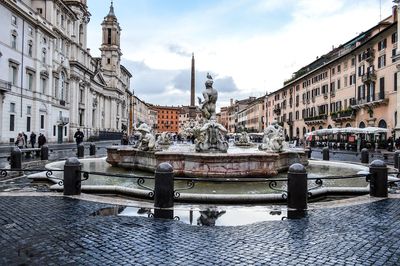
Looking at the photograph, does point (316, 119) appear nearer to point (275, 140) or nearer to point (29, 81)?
point (29, 81)

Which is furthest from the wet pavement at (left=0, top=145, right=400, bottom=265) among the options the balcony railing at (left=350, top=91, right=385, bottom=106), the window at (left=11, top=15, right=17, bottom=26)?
the window at (left=11, top=15, right=17, bottom=26)

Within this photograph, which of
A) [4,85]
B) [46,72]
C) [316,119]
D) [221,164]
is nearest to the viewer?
[221,164]

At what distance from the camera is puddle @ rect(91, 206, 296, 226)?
257 inches

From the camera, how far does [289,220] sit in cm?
667

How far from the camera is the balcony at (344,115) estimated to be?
4505 centimetres

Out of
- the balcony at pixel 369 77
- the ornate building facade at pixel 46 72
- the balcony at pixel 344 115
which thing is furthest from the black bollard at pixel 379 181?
the balcony at pixel 344 115

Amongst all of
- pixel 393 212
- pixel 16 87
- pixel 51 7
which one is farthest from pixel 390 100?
pixel 51 7

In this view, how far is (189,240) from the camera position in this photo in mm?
5406

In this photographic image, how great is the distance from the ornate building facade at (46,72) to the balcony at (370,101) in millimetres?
38654

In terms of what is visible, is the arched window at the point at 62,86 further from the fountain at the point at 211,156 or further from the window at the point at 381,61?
the window at the point at 381,61

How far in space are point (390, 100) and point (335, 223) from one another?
35.0 m

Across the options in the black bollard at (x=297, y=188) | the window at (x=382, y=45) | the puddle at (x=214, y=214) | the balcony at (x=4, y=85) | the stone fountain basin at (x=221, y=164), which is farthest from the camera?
the window at (x=382, y=45)

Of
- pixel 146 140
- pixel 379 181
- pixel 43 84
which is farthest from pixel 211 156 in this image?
pixel 43 84

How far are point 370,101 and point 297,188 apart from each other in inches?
1468
